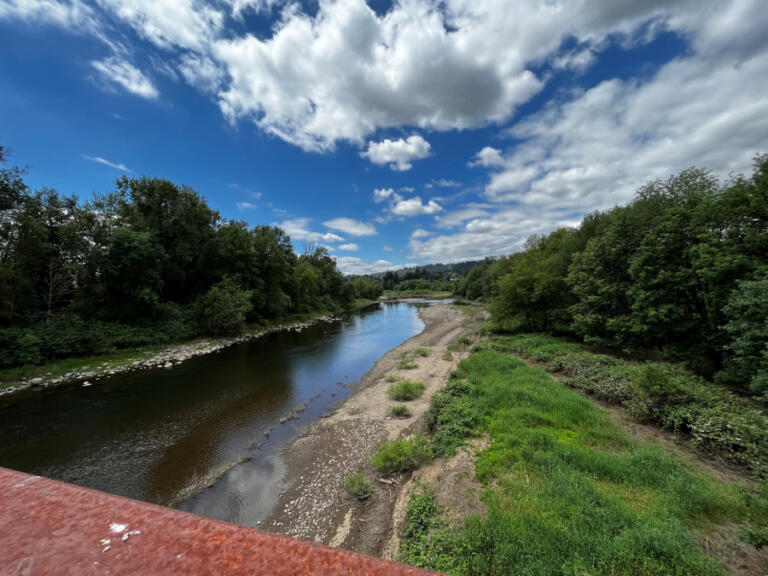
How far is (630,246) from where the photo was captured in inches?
587

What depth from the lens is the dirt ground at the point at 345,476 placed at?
562cm

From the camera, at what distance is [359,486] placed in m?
6.52

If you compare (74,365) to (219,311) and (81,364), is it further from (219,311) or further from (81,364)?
(219,311)

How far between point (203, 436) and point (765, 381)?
54.8ft

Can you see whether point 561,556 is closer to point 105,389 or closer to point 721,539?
point 721,539

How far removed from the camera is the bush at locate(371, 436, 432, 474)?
7031 millimetres

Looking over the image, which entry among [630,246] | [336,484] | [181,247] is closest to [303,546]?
[336,484]

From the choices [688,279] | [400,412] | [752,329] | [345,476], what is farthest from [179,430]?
[688,279]

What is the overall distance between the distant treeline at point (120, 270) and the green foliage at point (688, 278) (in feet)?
86.3

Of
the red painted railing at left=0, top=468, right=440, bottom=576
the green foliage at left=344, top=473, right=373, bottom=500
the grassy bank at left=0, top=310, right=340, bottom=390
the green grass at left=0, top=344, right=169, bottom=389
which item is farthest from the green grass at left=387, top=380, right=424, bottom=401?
the green grass at left=0, top=344, right=169, bottom=389

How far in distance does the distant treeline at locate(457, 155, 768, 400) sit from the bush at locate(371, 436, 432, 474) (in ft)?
30.6

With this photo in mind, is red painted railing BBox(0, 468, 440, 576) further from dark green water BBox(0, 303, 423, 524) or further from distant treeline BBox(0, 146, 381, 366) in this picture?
distant treeline BBox(0, 146, 381, 366)

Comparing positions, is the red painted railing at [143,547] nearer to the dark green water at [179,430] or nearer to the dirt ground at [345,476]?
the dirt ground at [345,476]

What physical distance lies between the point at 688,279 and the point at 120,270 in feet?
105
